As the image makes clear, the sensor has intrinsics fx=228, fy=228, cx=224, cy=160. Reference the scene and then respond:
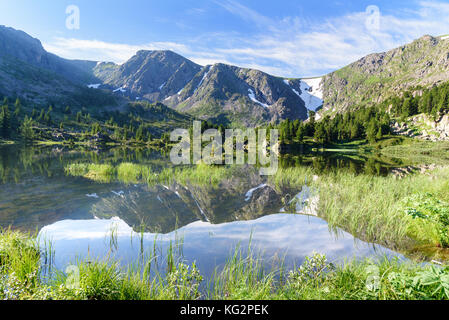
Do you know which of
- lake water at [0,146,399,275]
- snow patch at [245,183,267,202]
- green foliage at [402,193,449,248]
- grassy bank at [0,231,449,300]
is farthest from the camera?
snow patch at [245,183,267,202]

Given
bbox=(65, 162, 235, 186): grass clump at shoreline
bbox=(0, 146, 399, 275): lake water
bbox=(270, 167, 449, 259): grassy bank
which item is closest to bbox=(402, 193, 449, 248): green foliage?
bbox=(270, 167, 449, 259): grassy bank

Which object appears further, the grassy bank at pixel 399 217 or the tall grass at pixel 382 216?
the tall grass at pixel 382 216

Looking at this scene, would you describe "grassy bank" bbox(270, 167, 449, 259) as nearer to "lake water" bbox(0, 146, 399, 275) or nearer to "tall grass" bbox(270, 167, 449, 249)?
"tall grass" bbox(270, 167, 449, 249)

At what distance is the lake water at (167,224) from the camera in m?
8.81

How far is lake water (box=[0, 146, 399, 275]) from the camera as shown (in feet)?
28.9

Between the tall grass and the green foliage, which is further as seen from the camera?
the tall grass

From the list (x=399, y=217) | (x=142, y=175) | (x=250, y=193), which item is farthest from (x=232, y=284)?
(x=142, y=175)

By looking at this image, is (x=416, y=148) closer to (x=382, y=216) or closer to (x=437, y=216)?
(x=382, y=216)

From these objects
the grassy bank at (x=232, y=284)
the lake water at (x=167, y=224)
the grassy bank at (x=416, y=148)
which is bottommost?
the lake water at (x=167, y=224)

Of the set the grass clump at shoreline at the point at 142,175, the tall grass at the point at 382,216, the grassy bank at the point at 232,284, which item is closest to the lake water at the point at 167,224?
the tall grass at the point at 382,216

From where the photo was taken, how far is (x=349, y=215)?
1311 centimetres

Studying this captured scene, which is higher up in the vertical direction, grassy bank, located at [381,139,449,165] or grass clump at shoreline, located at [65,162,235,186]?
grassy bank, located at [381,139,449,165]

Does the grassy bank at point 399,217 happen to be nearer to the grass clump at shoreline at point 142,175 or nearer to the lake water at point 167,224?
the lake water at point 167,224

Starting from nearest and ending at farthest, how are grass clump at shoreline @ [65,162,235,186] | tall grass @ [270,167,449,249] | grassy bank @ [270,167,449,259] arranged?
grassy bank @ [270,167,449,259]
tall grass @ [270,167,449,249]
grass clump at shoreline @ [65,162,235,186]
